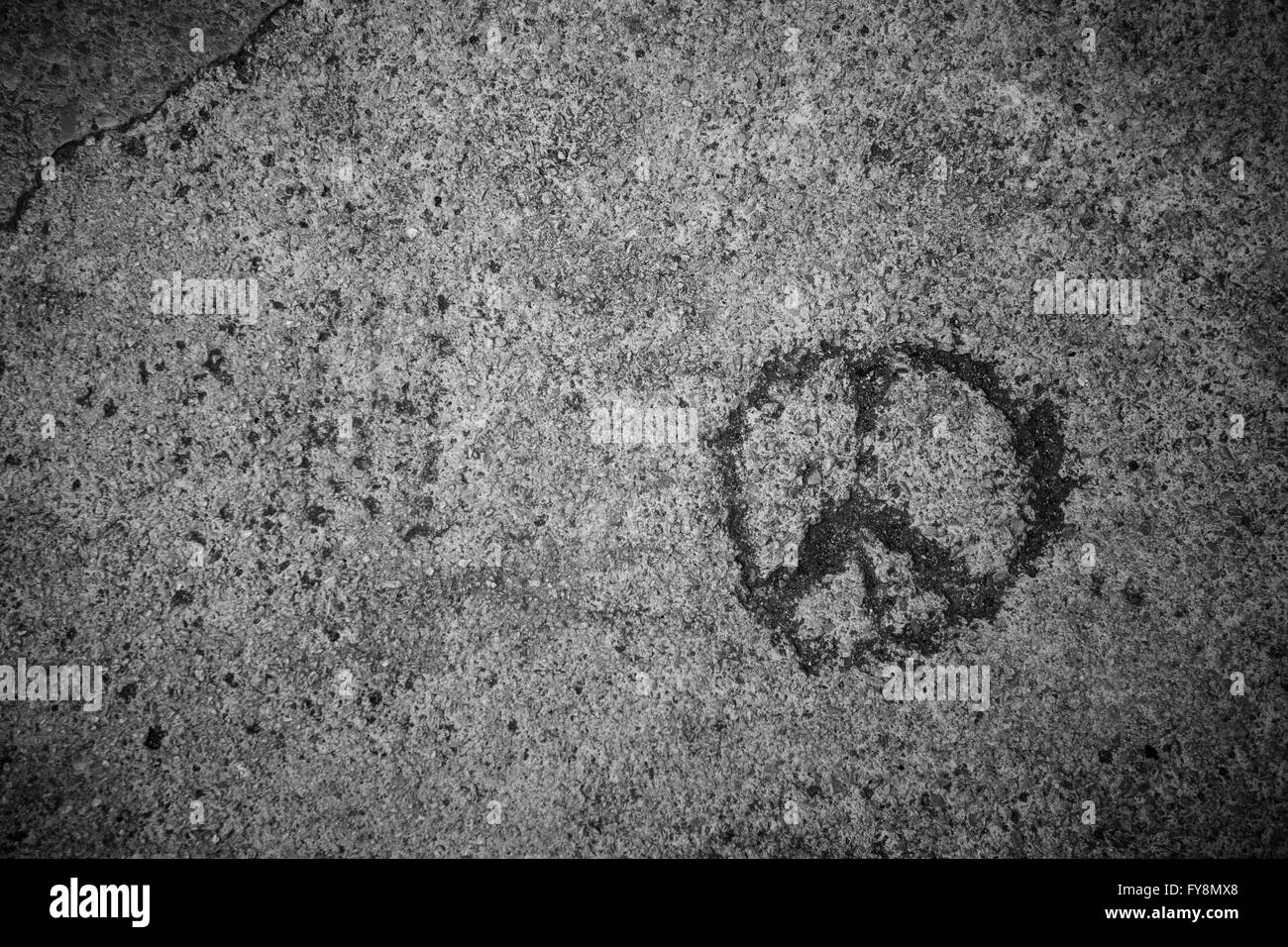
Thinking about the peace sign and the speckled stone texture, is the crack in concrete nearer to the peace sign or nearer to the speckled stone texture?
the speckled stone texture

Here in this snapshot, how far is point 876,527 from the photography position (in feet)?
8.27

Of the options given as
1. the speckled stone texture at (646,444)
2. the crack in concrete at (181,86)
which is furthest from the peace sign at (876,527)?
the crack in concrete at (181,86)

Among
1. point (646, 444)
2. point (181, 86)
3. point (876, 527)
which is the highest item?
point (181, 86)

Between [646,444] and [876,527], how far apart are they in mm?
780

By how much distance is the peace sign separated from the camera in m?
2.52

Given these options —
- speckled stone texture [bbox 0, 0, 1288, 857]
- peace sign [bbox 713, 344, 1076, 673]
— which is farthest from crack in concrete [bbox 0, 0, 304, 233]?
peace sign [bbox 713, 344, 1076, 673]

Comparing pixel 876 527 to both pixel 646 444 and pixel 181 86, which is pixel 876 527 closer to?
pixel 646 444

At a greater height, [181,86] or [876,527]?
[181,86]

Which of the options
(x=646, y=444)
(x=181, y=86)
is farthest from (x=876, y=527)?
(x=181, y=86)

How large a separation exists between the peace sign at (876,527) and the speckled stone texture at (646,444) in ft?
0.05

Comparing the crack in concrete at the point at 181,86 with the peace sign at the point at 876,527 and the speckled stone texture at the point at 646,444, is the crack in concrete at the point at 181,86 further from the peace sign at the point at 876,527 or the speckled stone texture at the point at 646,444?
the peace sign at the point at 876,527

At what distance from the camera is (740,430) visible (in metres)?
2.54

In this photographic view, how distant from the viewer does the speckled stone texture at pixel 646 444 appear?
249 cm

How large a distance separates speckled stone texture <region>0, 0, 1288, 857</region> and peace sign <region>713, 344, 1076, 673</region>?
0.05 feet
